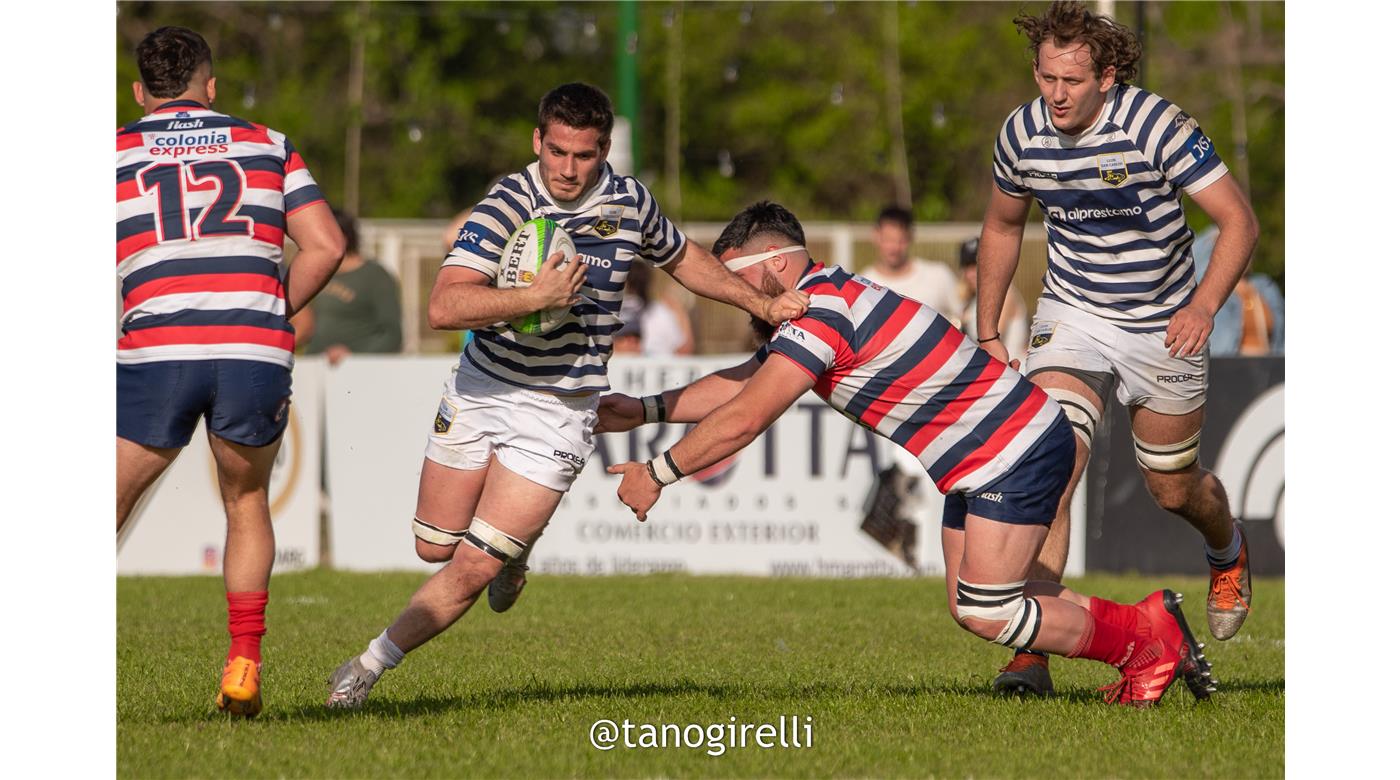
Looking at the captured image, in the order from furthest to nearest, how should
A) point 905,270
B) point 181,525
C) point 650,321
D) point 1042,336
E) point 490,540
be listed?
point 650,321 < point 905,270 < point 181,525 < point 1042,336 < point 490,540

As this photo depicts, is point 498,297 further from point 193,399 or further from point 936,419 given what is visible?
point 936,419

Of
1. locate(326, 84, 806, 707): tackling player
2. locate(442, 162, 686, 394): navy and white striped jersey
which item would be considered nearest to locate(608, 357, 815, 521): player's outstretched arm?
locate(326, 84, 806, 707): tackling player

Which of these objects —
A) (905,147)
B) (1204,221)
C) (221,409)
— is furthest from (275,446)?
(905,147)

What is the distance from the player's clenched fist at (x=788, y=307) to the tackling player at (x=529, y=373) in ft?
0.47

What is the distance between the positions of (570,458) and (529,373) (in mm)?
346

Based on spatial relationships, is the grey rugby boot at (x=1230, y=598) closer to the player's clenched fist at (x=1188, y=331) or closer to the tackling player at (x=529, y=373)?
the player's clenched fist at (x=1188, y=331)

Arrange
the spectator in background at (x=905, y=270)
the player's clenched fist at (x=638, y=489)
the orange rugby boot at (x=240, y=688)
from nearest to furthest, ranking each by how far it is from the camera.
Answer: the player's clenched fist at (x=638, y=489) < the orange rugby boot at (x=240, y=688) < the spectator in background at (x=905, y=270)

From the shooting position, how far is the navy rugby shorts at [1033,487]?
6.21 metres

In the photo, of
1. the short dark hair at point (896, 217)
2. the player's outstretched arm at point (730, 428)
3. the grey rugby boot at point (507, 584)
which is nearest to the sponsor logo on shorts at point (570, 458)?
the grey rugby boot at point (507, 584)

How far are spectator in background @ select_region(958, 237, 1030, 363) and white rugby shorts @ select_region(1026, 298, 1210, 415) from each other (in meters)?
4.35

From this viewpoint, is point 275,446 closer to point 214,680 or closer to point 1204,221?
point 214,680

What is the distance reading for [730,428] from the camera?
586 cm

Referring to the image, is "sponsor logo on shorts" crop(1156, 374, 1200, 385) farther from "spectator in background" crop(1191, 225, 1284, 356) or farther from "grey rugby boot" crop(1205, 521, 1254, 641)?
"spectator in background" crop(1191, 225, 1284, 356)

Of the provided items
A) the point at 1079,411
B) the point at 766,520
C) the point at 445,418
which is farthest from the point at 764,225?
the point at 766,520
